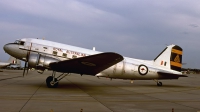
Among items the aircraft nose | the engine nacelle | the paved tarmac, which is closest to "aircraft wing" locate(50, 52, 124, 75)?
the engine nacelle

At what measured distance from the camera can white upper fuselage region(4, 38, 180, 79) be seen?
1396 cm

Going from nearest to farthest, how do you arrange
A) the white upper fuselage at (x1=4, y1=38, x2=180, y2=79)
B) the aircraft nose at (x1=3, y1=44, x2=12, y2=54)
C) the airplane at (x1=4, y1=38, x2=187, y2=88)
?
1. the airplane at (x1=4, y1=38, x2=187, y2=88)
2. the white upper fuselage at (x1=4, y1=38, x2=180, y2=79)
3. the aircraft nose at (x1=3, y1=44, x2=12, y2=54)

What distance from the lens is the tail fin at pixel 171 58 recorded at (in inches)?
665

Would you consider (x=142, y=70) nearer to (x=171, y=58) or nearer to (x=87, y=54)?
(x=171, y=58)

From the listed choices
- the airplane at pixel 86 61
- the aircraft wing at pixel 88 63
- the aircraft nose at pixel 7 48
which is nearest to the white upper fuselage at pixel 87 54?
the airplane at pixel 86 61

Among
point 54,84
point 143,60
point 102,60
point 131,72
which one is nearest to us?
point 102,60

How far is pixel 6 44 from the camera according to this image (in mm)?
14320

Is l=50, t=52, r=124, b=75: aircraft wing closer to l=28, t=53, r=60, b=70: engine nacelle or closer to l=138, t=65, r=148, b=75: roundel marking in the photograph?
l=28, t=53, r=60, b=70: engine nacelle

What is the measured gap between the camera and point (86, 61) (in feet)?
40.4

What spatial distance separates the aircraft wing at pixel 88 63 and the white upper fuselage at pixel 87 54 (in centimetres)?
118

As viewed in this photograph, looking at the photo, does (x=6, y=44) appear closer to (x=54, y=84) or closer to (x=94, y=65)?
(x=54, y=84)

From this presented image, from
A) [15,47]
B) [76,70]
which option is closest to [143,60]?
[76,70]

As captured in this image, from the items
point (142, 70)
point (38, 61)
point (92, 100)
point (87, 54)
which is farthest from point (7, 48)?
point (142, 70)

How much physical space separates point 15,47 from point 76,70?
4.69 meters
